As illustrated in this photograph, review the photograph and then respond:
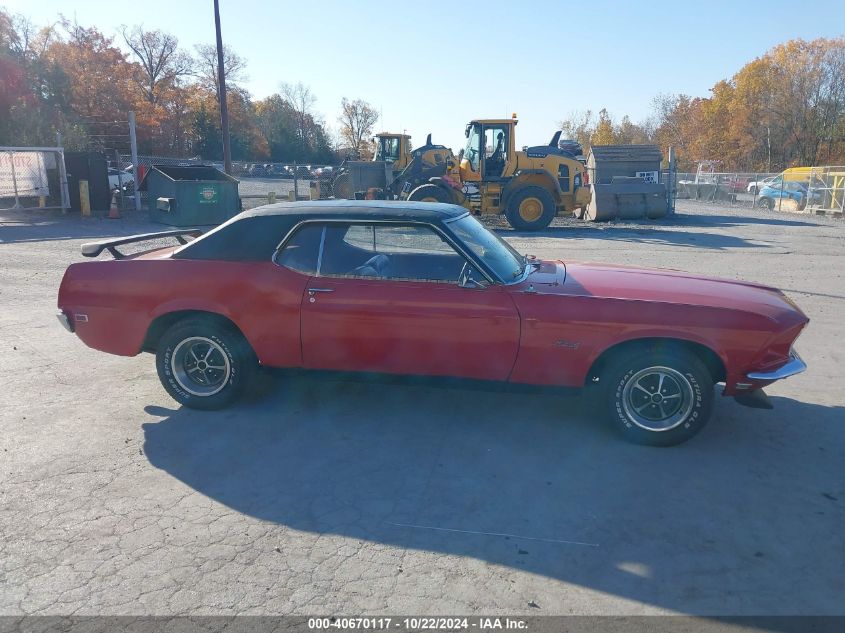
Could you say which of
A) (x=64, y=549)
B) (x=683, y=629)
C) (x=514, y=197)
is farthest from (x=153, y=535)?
(x=514, y=197)

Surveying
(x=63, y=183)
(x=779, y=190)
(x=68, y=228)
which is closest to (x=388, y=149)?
(x=63, y=183)

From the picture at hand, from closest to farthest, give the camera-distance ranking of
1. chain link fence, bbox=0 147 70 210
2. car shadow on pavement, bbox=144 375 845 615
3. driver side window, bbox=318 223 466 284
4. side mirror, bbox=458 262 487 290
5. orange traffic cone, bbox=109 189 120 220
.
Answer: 1. car shadow on pavement, bbox=144 375 845 615
2. side mirror, bbox=458 262 487 290
3. driver side window, bbox=318 223 466 284
4. chain link fence, bbox=0 147 70 210
5. orange traffic cone, bbox=109 189 120 220

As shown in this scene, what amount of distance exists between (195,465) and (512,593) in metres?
2.22

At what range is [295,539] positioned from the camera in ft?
10.8

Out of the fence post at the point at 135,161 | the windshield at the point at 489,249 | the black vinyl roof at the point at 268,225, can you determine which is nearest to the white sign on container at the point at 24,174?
the fence post at the point at 135,161

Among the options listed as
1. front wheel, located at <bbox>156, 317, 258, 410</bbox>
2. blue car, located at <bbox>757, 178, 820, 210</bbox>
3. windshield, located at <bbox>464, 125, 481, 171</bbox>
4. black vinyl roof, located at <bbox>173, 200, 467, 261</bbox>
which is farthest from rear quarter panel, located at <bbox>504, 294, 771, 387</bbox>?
blue car, located at <bbox>757, 178, 820, 210</bbox>

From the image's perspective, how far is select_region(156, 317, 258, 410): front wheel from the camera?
4785 millimetres

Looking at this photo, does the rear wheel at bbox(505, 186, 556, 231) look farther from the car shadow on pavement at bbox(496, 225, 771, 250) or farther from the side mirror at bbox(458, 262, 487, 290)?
the side mirror at bbox(458, 262, 487, 290)

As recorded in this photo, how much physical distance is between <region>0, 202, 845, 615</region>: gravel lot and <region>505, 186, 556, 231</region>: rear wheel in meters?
13.2

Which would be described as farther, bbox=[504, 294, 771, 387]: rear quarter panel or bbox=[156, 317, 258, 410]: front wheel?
bbox=[156, 317, 258, 410]: front wheel

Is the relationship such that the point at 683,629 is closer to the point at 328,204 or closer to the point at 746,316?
the point at 746,316

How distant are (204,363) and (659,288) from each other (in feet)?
11.1

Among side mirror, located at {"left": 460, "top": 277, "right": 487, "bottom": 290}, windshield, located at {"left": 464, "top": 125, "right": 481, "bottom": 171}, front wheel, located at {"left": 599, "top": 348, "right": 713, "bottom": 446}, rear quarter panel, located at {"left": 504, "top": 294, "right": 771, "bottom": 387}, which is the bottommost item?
front wheel, located at {"left": 599, "top": 348, "right": 713, "bottom": 446}

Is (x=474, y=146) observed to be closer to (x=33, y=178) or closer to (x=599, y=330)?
(x=33, y=178)
